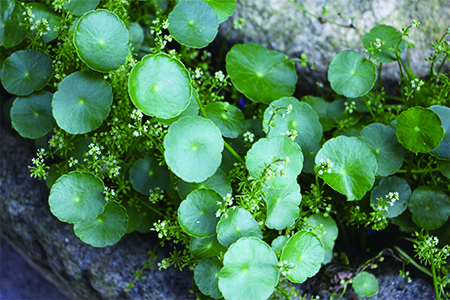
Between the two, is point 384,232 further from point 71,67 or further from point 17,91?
point 17,91

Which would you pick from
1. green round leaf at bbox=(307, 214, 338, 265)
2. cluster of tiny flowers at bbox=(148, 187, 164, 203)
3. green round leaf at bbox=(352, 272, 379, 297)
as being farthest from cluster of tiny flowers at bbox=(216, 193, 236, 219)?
green round leaf at bbox=(352, 272, 379, 297)

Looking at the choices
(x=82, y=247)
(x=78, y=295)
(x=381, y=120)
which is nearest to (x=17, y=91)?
(x=82, y=247)

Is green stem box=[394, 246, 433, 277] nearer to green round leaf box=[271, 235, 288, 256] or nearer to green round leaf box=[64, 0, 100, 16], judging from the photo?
green round leaf box=[271, 235, 288, 256]

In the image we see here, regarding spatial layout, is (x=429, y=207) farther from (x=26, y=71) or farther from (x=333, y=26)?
(x=26, y=71)

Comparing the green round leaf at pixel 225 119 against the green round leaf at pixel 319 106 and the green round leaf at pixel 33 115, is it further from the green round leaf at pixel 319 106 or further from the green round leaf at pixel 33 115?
the green round leaf at pixel 33 115

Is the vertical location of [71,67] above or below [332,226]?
above
